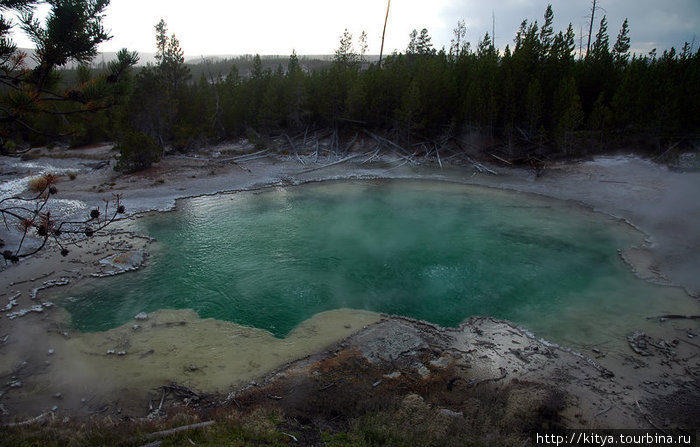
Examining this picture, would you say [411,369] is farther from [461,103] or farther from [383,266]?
[461,103]

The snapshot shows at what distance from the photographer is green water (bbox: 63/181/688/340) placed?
395 inches

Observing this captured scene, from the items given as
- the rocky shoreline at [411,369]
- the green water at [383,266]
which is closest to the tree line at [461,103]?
the green water at [383,266]

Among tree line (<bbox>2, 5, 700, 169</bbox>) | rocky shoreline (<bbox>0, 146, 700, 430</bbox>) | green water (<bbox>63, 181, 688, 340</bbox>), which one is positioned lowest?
rocky shoreline (<bbox>0, 146, 700, 430</bbox>)

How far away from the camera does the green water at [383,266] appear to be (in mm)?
10023

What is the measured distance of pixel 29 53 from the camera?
4.80 metres

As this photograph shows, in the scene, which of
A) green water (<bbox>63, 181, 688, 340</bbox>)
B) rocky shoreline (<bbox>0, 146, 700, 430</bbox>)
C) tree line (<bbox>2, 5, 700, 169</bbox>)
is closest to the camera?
rocky shoreline (<bbox>0, 146, 700, 430</bbox>)

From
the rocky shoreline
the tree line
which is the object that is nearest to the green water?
the rocky shoreline

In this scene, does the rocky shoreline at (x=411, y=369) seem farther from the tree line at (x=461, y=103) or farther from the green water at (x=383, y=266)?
the tree line at (x=461, y=103)

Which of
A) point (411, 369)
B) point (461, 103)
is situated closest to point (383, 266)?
point (411, 369)

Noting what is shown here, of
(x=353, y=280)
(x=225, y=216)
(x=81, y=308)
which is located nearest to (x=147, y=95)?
(x=225, y=216)

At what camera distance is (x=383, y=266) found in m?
12.5

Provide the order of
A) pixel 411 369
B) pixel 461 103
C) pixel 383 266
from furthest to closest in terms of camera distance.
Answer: pixel 461 103 < pixel 383 266 < pixel 411 369

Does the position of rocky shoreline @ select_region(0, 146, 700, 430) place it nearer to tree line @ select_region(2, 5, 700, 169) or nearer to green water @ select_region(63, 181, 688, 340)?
green water @ select_region(63, 181, 688, 340)

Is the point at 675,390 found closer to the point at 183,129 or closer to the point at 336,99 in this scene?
the point at 336,99
